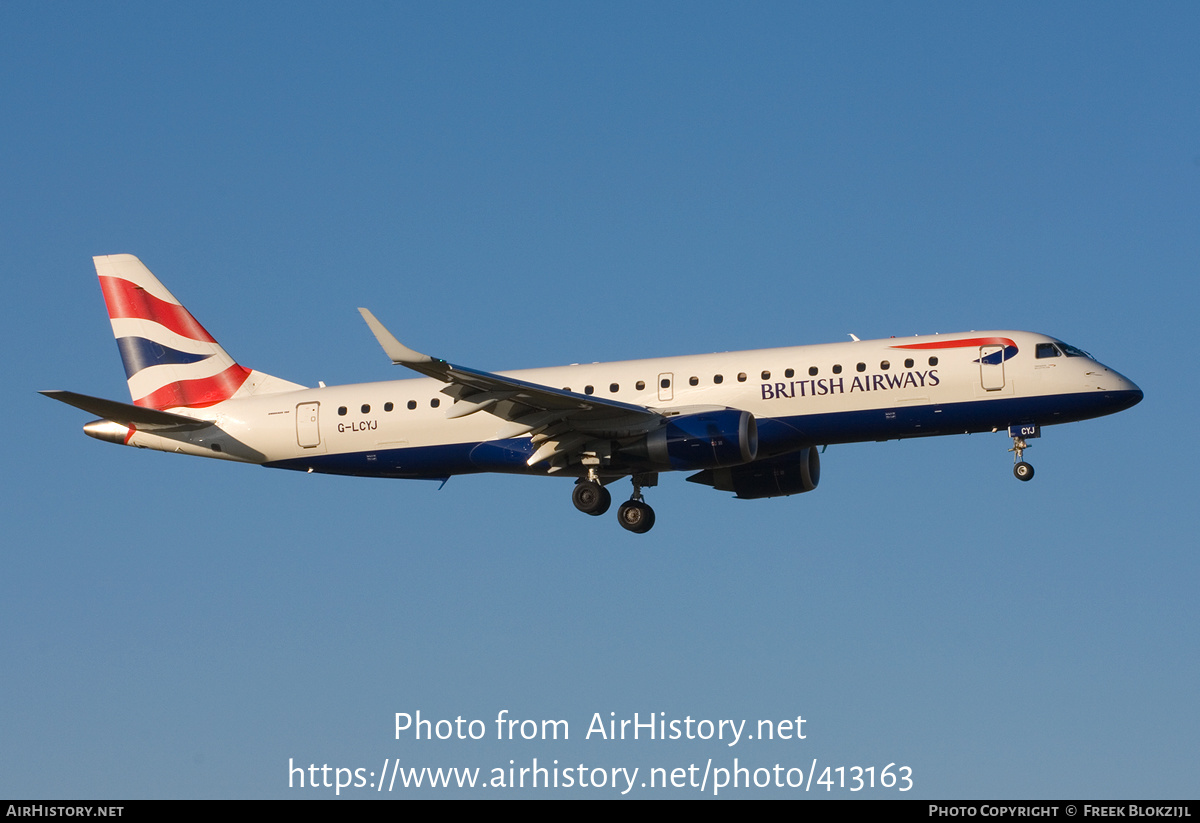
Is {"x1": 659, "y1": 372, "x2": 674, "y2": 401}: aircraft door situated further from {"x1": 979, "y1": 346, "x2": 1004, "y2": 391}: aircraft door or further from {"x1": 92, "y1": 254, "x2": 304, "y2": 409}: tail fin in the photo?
{"x1": 92, "y1": 254, "x2": 304, "y2": 409}: tail fin

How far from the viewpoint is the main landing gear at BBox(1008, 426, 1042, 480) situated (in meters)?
41.0

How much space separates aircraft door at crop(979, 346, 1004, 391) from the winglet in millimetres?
15011

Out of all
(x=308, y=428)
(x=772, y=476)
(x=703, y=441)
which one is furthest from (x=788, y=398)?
(x=308, y=428)

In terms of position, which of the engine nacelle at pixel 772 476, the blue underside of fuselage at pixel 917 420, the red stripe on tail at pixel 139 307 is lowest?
the engine nacelle at pixel 772 476

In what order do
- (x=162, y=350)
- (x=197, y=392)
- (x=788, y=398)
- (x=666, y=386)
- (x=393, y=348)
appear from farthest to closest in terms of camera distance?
(x=162, y=350) < (x=197, y=392) < (x=666, y=386) < (x=788, y=398) < (x=393, y=348)

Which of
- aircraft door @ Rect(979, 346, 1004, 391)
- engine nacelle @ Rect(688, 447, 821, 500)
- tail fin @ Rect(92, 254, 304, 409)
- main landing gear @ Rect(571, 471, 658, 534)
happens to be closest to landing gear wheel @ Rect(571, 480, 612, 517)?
main landing gear @ Rect(571, 471, 658, 534)

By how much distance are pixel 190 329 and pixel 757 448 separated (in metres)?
19.1

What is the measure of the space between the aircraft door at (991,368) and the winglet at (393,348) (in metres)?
15.0

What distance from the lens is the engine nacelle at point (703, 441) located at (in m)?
40.2

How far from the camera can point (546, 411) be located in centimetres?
4097

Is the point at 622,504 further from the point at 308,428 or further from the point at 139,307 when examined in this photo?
the point at 139,307

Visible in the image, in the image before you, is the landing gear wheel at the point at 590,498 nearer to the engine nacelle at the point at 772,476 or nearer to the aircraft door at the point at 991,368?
the engine nacelle at the point at 772,476

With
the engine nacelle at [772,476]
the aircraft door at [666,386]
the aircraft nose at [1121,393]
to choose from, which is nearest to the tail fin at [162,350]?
the aircraft door at [666,386]

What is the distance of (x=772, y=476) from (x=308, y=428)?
14012 millimetres
